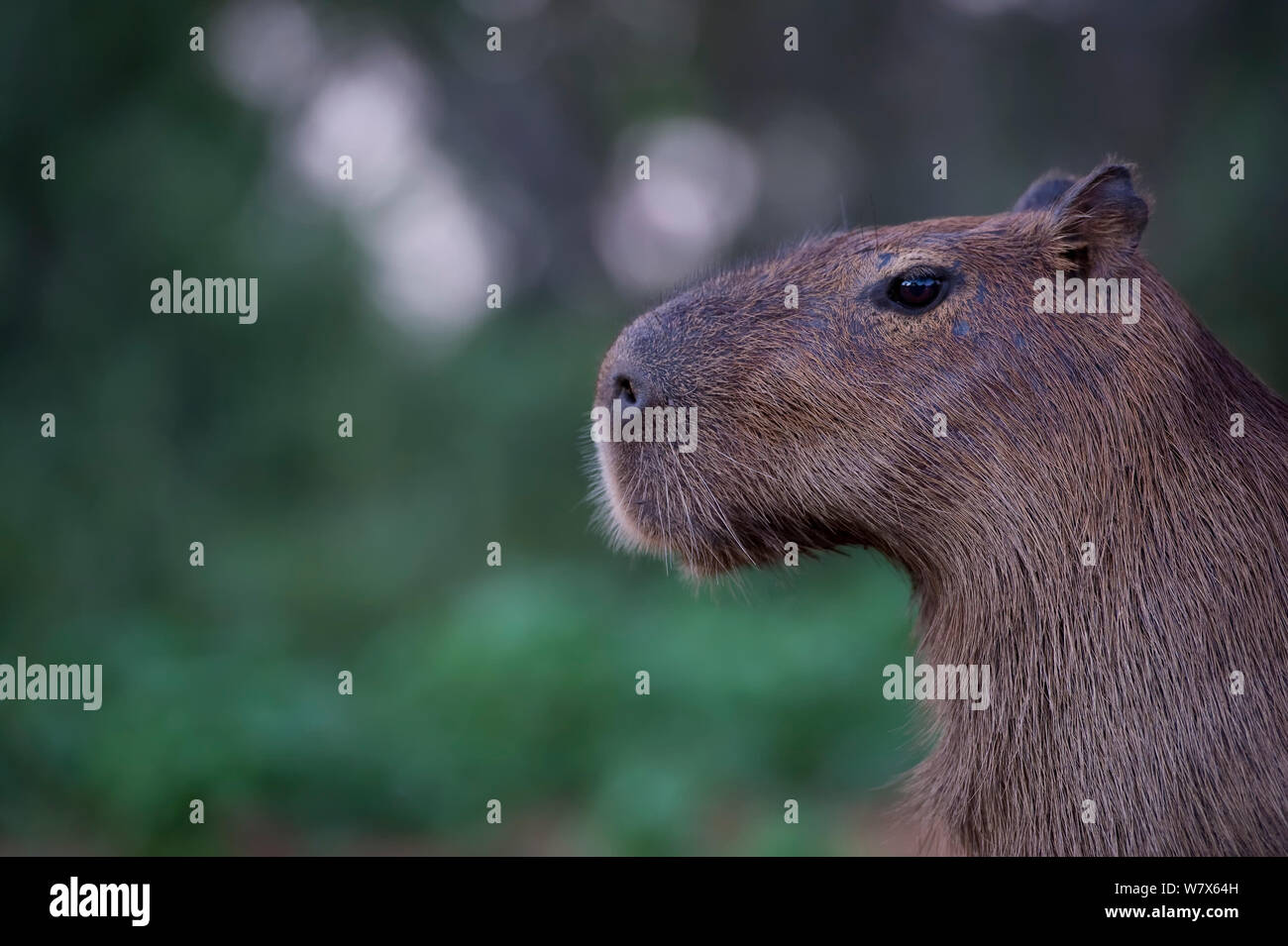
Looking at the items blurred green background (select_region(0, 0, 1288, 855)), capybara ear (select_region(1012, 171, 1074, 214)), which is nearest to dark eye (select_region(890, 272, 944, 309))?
capybara ear (select_region(1012, 171, 1074, 214))

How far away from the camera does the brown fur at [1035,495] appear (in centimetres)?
254

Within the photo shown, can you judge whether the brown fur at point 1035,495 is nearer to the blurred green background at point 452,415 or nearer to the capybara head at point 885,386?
the capybara head at point 885,386

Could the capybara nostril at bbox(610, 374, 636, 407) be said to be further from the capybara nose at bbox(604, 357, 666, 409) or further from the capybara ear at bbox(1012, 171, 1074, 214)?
the capybara ear at bbox(1012, 171, 1074, 214)

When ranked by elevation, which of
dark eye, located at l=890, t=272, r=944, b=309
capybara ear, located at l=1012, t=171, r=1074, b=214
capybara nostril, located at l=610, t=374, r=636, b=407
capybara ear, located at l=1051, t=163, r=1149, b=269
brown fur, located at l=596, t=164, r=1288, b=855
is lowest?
brown fur, located at l=596, t=164, r=1288, b=855

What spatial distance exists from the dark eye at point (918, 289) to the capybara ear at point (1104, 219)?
35 centimetres

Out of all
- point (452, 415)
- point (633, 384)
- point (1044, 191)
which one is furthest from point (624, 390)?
point (452, 415)

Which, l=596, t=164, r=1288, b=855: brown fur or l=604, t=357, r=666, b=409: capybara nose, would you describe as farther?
l=604, t=357, r=666, b=409: capybara nose

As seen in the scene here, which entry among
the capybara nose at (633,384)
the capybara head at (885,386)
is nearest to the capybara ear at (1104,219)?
the capybara head at (885,386)

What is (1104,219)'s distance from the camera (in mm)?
2832

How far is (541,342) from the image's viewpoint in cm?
1258

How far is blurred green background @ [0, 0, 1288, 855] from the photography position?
7.41m

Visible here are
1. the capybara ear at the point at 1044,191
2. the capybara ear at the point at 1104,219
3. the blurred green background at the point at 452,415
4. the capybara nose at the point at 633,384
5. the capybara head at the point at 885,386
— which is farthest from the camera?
the blurred green background at the point at 452,415
